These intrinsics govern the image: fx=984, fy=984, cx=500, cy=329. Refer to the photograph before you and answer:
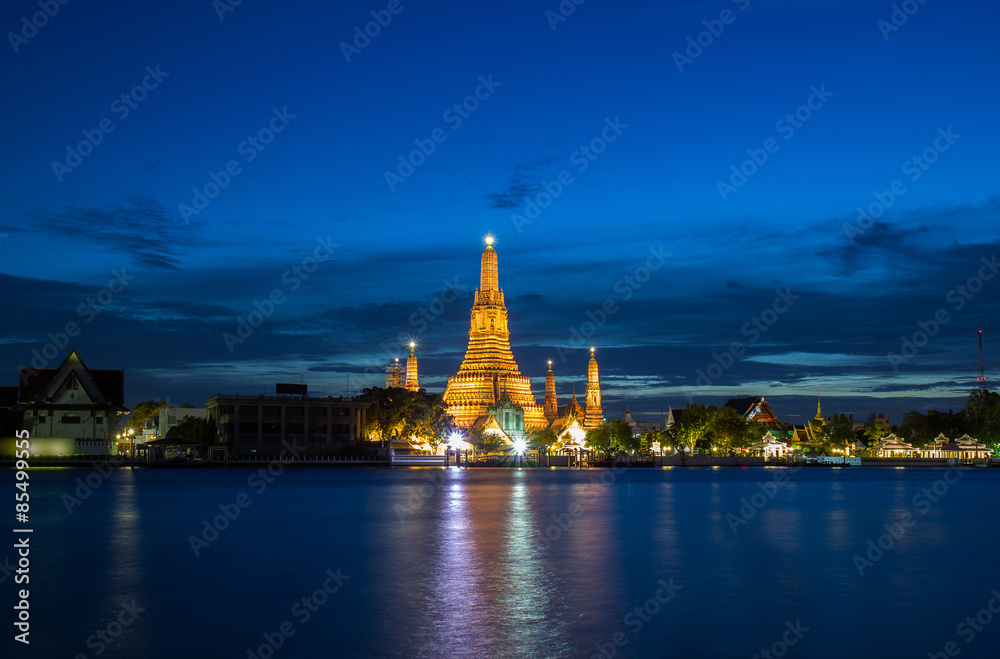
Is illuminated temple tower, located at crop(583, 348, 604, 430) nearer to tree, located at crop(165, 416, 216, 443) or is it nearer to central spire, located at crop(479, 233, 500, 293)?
central spire, located at crop(479, 233, 500, 293)

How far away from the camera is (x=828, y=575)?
29.7 meters

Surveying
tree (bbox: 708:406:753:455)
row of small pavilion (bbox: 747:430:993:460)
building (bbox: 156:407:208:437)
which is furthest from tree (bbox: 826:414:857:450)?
building (bbox: 156:407:208:437)

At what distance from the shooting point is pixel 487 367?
16862cm

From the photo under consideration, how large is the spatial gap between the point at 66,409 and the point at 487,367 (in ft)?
237

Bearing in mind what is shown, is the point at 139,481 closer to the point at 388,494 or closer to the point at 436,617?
the point at 388,494

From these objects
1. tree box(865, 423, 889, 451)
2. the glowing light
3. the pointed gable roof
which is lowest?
tree box(865, 423, 889, 451)

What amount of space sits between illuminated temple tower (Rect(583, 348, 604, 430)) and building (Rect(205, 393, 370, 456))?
6980 centimetres

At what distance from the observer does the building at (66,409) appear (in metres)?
115

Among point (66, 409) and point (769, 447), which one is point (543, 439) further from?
point (66, 409)

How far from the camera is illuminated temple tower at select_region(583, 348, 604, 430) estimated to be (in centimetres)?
19375

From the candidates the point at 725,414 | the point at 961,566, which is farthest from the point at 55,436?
the point at 961,566

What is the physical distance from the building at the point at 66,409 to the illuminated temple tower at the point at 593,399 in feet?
324

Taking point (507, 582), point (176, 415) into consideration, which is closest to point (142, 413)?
point (176, 415)

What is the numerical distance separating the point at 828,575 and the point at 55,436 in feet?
348
